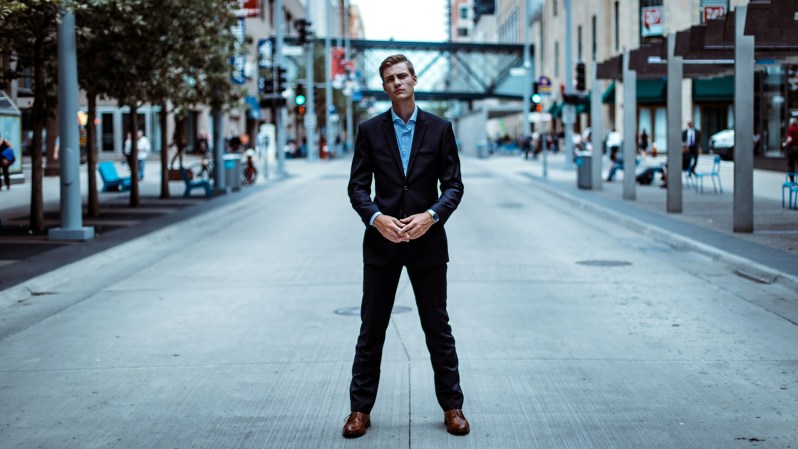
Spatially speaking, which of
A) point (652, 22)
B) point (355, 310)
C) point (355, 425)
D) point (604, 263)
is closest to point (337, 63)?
point (652, 22)

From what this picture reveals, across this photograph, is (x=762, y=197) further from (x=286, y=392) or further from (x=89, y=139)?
(x=286, y=392)

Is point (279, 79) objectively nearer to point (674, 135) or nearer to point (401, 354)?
point (674, 135)

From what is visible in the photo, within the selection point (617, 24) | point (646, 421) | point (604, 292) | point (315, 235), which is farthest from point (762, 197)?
point (617, 24)

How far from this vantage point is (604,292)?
38.2ft

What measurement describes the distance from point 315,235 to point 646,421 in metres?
12.9

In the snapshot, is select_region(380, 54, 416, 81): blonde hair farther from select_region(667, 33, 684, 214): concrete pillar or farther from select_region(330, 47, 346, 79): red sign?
select_region(330, 47, 346, 79): red sign

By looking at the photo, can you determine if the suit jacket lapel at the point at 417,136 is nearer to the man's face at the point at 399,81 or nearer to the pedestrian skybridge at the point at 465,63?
the man's face at the point at 399,81

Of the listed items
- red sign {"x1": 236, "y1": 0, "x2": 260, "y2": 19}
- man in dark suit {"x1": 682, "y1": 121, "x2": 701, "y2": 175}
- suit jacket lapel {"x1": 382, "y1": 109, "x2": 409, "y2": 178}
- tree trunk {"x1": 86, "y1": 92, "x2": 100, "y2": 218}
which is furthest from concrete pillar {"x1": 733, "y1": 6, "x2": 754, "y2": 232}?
red sign {"x1": 236, "y1": 0, "x2": 260, "y2": 19}

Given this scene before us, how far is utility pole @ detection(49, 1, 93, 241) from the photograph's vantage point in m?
17.0

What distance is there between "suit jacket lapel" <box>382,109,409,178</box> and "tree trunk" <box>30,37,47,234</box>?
1377 centimetres

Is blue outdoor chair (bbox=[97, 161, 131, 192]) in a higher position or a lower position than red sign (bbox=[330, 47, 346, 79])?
lower

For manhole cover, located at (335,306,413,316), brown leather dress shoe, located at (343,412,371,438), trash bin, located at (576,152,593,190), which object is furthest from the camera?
trash bin, located at (576,152,593,190)

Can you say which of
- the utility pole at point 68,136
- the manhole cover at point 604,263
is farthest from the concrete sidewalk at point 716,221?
the utility pole at point 68,136

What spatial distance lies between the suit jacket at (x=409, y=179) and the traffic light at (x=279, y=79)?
35.0 m
